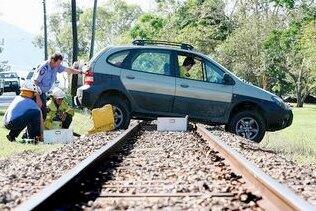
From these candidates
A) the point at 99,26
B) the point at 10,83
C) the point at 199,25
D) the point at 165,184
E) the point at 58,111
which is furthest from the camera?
the point at 99,26

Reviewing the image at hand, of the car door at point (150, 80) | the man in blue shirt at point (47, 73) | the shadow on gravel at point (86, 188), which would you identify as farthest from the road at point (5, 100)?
the shadow on gravel at point (86, 188)

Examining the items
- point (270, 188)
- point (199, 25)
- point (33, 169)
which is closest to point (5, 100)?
point (199, 25)

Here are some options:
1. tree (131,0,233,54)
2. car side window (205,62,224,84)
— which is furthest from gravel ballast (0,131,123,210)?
tree (131,0,233,54)

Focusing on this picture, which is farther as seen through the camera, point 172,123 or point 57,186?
point 172,123

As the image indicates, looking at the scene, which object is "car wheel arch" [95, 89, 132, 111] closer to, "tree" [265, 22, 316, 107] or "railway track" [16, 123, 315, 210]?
"railway track" [16, 123, 315, 210]

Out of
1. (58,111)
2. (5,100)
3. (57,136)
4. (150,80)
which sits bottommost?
(5,100)

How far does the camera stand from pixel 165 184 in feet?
21.3

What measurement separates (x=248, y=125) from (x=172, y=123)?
1646 millimetres

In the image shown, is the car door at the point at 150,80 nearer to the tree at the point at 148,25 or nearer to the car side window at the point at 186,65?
the car side window at the point at 186,65

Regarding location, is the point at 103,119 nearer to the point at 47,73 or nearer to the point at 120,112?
the point at 120,112

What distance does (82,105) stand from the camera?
14.4 metres

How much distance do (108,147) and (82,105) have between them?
18.0 feet

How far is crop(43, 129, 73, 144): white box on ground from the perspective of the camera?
1214 cm

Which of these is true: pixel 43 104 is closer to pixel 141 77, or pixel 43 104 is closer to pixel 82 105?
pixel 82 105
